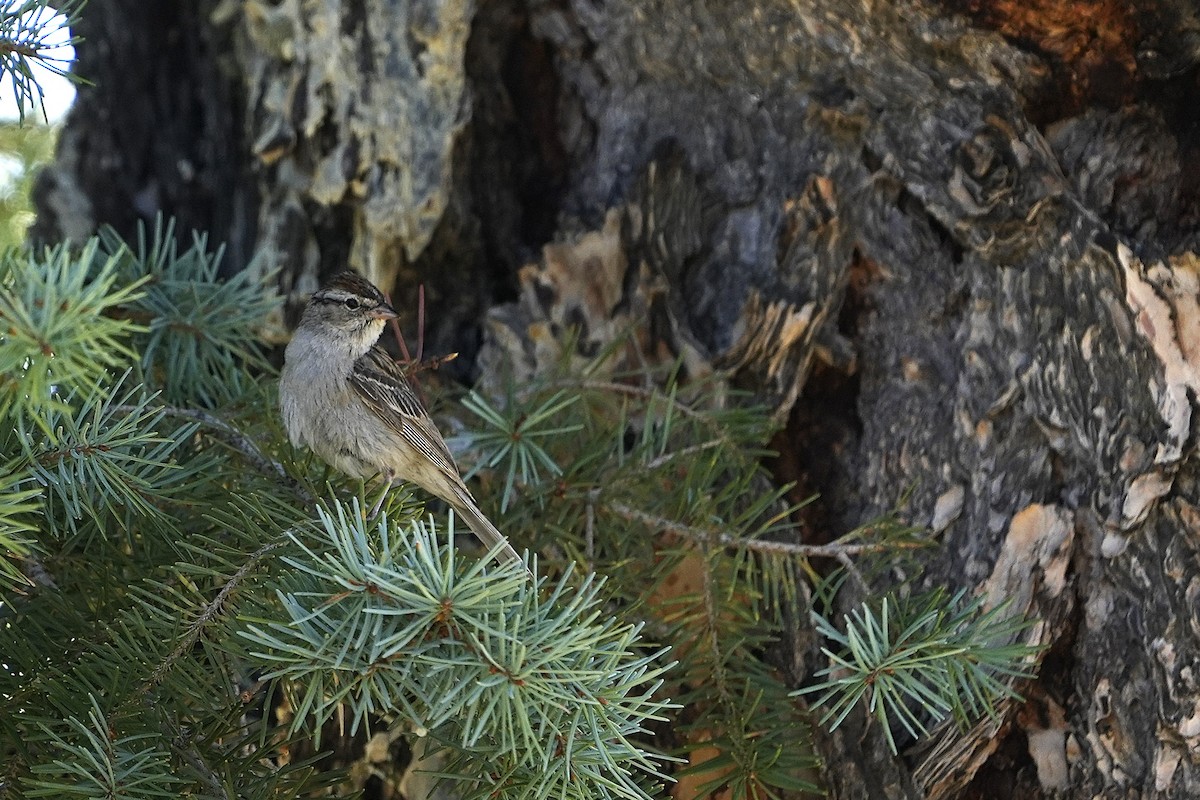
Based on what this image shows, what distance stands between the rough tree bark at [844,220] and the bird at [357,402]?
1.40ft

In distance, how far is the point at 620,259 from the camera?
3.96 meters

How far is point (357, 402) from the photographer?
363 centimetres

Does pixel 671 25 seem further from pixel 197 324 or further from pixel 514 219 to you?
pixel 197 324

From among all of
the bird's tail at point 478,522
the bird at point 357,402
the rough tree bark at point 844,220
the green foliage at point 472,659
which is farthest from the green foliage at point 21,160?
the green foliage at point 472,659

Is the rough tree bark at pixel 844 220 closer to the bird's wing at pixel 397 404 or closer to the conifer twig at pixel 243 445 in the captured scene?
the bird's wing at pixel 397 404

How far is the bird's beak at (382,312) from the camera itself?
3.68m

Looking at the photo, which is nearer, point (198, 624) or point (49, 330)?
point (49, 330)

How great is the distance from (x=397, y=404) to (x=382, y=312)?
0.34m

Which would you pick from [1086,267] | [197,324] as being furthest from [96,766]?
[1086,267]

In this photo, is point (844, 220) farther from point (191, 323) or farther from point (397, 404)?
point (191, 323)

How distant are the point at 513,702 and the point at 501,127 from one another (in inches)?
117

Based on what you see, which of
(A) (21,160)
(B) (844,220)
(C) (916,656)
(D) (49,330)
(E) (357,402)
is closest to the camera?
(D) (49,330)

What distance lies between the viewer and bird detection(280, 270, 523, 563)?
10.9 ft

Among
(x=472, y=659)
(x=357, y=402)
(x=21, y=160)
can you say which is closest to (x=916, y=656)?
(x=472, y=659)
